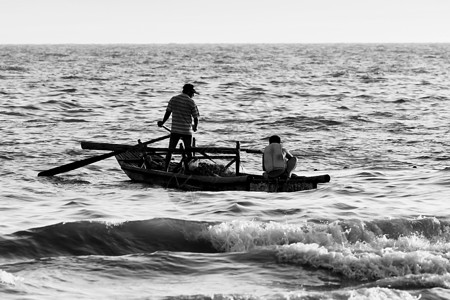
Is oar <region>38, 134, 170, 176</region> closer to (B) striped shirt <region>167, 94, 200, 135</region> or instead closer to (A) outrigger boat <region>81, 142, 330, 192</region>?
(A) outrigger boat <region>81, 142, 330, 192</region>

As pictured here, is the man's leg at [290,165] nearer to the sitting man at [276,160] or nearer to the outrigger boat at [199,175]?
the sitting man at [276,160]

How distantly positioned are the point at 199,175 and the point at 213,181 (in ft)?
1.94

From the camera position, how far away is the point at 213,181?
17.3 meters

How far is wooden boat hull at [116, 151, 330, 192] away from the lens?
16.6m

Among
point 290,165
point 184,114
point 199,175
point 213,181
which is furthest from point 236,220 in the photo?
point 184,114

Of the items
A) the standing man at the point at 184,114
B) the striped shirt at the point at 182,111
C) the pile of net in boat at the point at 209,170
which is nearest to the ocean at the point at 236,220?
the pile of net in boat at the point at 209,170

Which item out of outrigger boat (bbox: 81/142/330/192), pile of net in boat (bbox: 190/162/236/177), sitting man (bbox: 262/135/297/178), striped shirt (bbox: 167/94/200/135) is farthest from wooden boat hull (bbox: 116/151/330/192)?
striped shirt (bbox: 167/94/200/135)

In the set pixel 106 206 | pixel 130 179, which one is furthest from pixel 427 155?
pixel 106 206

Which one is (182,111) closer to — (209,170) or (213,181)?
(209,170)

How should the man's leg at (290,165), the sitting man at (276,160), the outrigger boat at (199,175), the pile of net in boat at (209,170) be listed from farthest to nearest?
1. the pile of net in boat at (209,170)
2. the outrigger boat at (199,175)
3. the man's leg at (290,165)
4. the sitting man at (276,160)

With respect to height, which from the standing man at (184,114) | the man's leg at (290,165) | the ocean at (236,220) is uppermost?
the standing man at (184,114)

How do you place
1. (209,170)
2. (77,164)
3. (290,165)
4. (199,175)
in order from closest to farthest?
1. (290,165)
2. (199,175)
3. (209,170)
4. (77,164)

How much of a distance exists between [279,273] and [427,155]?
1395 centimetres

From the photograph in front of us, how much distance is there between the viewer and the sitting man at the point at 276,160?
1633cm
